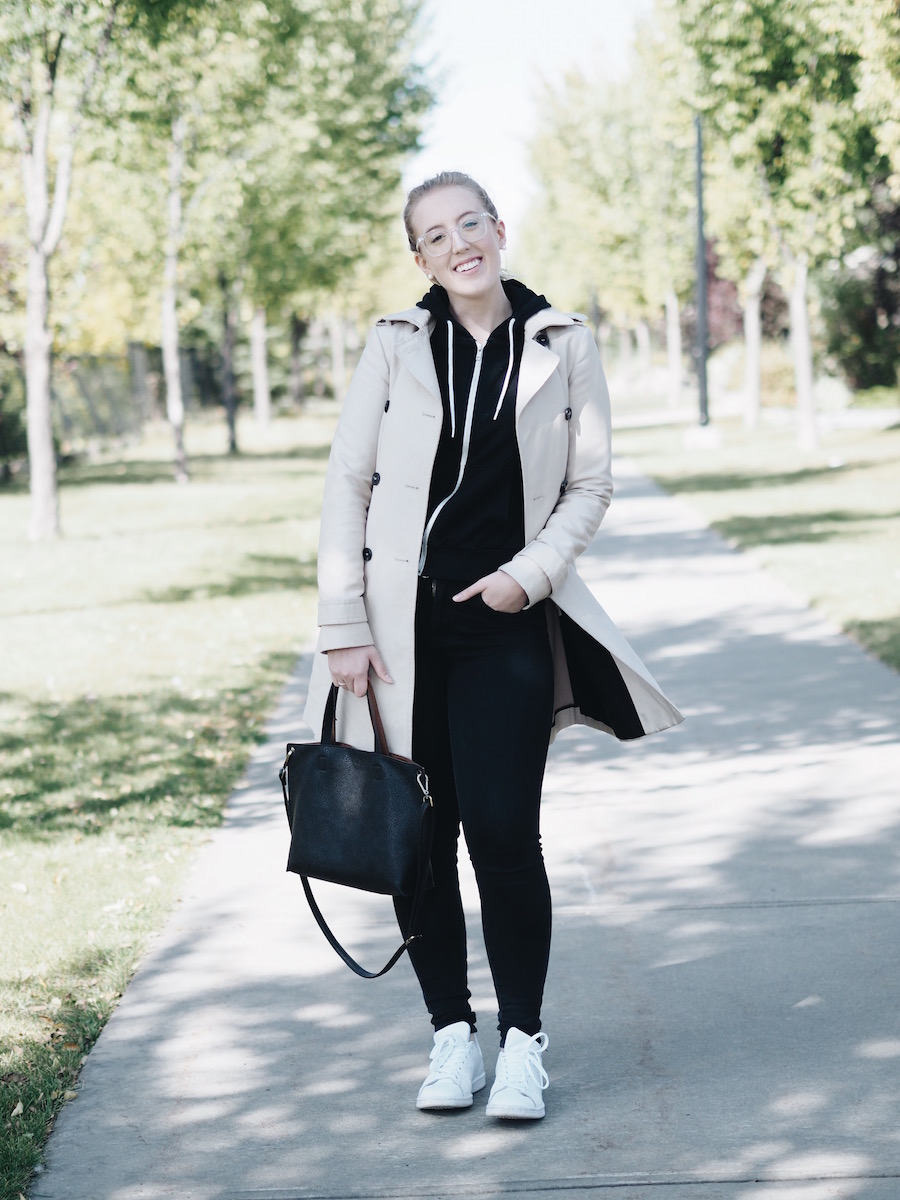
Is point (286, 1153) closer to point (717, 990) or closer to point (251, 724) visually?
point (717, 990)

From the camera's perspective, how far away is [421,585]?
328 cm

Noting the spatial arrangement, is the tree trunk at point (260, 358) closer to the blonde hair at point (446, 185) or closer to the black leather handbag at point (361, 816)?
the blonde hair at point (446, 185)

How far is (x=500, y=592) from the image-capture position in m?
3.15

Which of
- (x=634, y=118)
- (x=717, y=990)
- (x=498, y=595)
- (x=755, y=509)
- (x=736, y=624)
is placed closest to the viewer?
(x=498, y=595)

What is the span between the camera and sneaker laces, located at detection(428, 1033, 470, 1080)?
3.41 metres

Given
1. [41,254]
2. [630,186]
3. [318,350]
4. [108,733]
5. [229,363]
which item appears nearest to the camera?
[108,733]

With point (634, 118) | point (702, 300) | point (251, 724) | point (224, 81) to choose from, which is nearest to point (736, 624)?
point (251, 724)

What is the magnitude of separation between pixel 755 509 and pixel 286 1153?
1407cm

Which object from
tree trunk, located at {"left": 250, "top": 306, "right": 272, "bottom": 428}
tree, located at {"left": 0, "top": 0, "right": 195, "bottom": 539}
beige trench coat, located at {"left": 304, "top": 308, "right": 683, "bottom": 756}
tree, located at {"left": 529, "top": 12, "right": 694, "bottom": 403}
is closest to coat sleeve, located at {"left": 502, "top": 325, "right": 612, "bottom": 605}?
beige trench coat, located at {"left": 304, "top": 308, "right": 683, "bottom": 756}

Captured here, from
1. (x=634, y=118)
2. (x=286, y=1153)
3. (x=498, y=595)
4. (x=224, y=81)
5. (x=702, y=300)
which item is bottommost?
(x=286, y=1153)

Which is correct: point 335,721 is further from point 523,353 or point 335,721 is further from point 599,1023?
point 599,1023

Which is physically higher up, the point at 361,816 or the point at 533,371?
the point at 533,371

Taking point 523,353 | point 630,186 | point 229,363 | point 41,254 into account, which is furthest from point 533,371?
point 630,186

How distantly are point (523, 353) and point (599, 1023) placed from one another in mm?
1710
